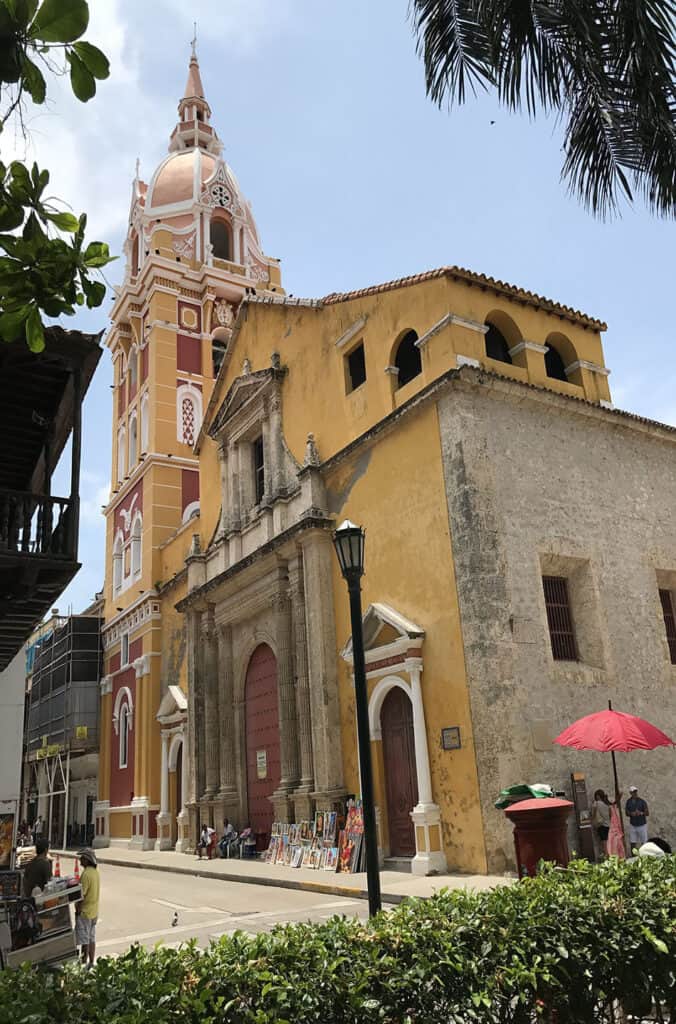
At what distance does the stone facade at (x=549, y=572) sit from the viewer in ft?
40.5

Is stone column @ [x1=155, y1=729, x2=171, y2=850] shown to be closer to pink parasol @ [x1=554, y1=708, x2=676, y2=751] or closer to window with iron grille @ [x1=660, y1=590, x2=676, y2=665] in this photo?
window with iron grille @ [x1=660, y1=590, x2=676, y2=665]

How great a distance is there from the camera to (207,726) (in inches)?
807

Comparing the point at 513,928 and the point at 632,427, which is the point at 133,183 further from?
the point at 513,928

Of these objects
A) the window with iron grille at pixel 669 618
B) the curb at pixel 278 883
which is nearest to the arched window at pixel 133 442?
the curb at pixel 278 883

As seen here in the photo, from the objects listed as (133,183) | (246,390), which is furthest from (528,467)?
(133,183)

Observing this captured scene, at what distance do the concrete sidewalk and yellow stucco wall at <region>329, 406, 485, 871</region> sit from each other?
2.58 ft

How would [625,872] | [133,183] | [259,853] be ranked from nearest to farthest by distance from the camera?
1. [625,872]
2. [259,853]
3. [133,183]

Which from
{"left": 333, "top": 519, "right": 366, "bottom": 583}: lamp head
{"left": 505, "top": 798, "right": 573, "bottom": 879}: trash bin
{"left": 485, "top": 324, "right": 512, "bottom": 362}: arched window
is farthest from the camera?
{"left": 485, "top": 324, "right": 512, "bottom": 362}: arched window

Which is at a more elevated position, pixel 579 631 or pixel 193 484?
pixel 193 484

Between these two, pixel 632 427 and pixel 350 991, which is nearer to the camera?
pixel 350 991

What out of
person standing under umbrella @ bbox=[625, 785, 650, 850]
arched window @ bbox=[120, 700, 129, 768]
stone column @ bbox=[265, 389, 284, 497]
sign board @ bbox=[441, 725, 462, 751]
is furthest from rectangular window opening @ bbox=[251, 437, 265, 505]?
person standing under umbrella @ bbox=[625, 785, 650, 850]

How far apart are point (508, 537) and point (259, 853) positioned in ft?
31.6

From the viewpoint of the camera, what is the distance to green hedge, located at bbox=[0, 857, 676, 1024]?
322cm

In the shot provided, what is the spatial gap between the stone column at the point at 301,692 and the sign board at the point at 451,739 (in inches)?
A: 162
